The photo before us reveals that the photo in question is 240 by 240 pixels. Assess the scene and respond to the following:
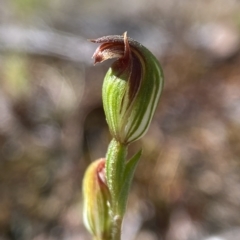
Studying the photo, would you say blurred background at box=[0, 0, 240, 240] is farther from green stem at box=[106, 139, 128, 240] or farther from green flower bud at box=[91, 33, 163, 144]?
green flower bud at box=[91, 33, 163, 144]

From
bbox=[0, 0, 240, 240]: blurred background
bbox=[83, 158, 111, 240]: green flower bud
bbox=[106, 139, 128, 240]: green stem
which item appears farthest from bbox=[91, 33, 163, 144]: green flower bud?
bbox=[0, 0, 240, 240]: blurred background

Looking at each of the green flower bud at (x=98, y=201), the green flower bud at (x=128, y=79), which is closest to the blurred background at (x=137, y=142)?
the green flower bud at (x=98, y=201)

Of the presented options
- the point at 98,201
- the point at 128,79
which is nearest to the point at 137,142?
the point at 98,201

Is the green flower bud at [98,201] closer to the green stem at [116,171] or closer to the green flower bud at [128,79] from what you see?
the green stem at [116,171]

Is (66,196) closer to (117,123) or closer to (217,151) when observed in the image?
(217,151)

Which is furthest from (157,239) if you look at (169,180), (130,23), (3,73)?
(130,23)

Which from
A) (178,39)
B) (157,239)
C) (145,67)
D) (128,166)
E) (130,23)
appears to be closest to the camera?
(145,67)
